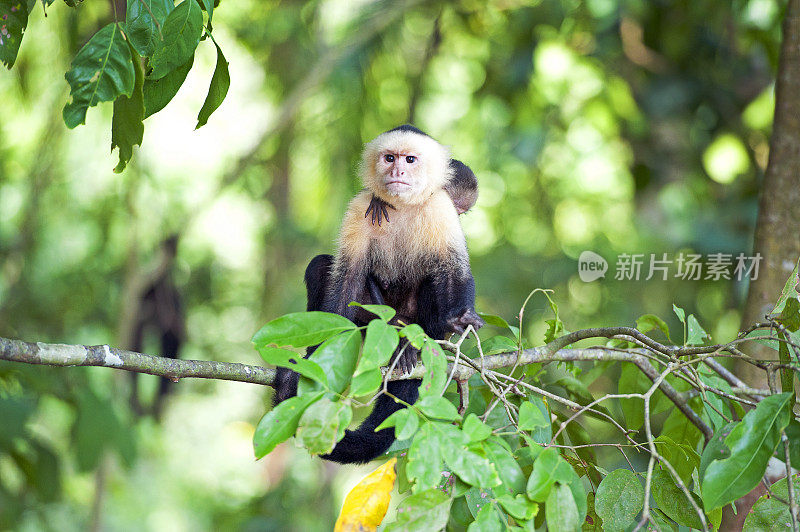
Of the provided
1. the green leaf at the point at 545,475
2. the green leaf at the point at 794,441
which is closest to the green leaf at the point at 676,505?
the green leaf at the point at 794,441

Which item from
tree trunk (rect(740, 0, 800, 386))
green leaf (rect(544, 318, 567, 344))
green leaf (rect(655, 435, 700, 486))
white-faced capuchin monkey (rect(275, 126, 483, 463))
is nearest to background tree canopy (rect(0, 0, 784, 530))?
white-faced capuchin monkey (rect(275, 126, 483, 463))

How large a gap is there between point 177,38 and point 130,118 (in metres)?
0.20

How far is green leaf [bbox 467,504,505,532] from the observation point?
3.84 feet

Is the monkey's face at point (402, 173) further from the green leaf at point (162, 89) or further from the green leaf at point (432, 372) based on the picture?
the green leaf at point (432, 372)

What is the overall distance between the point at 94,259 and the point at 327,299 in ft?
13.3

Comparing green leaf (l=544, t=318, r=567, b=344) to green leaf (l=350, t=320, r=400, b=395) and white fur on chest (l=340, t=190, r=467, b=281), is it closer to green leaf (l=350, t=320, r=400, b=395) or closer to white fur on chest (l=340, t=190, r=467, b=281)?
white fur on chest (l=340, t=190, r=467, b=281)

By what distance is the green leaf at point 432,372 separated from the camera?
120 centimetres

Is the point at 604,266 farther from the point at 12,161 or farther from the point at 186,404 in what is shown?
the point at 186,404

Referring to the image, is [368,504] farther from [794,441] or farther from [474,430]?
[794,441]

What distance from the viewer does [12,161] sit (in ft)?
19.1

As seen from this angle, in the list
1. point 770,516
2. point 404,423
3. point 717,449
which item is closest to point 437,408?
point 404,423

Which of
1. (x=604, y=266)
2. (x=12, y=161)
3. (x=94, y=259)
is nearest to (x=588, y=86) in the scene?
(x=604, y=266)

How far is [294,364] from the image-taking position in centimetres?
116

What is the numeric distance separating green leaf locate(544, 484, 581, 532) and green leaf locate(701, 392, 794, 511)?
218 millimetres
